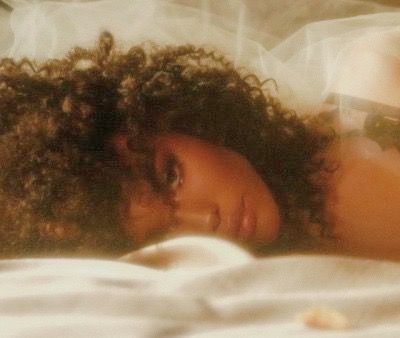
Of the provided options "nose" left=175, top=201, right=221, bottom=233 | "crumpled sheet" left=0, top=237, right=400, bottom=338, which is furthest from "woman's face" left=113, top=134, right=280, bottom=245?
"crumpled sheet" left=0, top=237, right=400, bottom=338

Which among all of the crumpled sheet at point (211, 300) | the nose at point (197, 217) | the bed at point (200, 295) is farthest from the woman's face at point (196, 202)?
the crumpled sheet at point (211, 300)

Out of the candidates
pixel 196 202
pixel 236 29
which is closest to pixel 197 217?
pixel 196 202

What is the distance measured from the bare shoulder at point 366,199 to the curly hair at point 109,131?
38 millimetres

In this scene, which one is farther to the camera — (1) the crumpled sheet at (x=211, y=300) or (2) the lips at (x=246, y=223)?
(2) the lips at (x=246, y=223)

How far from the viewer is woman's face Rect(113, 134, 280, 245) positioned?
0.81 meters

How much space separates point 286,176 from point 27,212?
0.46 metres

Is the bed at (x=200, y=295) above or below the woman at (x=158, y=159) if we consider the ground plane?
below

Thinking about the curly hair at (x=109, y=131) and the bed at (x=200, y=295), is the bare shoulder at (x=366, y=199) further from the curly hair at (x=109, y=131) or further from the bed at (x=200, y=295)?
the bed at (x=200, y=295)

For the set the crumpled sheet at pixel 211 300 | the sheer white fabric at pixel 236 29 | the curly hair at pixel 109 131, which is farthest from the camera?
the sheer white fabric at pixel 236 29

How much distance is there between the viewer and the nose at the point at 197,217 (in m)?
0.80

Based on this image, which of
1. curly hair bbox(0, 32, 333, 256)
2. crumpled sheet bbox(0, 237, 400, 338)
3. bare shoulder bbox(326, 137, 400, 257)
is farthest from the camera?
bare shoulder bbox(326, 137, 400, 257)

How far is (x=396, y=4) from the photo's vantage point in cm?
107

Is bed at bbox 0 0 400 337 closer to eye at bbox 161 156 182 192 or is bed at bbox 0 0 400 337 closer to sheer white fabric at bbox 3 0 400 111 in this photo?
eye at bbox 161 156 182 192

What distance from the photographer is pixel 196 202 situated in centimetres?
82
